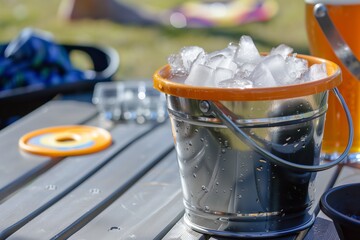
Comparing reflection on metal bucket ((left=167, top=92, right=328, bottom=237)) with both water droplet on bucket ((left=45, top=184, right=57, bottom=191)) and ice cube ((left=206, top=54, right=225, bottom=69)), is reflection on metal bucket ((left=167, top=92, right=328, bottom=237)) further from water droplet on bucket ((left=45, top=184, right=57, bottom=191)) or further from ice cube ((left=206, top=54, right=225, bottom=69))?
water droplet on bucket ((left=45, top=184, right=57, bottom=191))

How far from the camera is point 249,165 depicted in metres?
1.38

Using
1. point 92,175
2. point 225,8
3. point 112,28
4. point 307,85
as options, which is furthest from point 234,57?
point 225,8

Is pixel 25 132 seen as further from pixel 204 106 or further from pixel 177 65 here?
pixel 204 106

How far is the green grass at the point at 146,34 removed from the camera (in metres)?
5.01

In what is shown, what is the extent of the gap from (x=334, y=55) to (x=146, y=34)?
3.83 meters

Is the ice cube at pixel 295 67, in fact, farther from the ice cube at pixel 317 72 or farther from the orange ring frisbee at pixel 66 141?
the orange ring frisbee at pixel 66 141

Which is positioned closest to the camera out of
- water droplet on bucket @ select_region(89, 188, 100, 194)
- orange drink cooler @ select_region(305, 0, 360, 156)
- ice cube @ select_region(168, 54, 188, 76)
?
ice cube @ select_region(168, 54, 188, 76)

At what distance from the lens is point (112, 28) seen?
5.78 metres

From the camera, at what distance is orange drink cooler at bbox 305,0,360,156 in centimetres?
180

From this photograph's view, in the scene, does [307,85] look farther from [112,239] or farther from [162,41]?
[162,41]

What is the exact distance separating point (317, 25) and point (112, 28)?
4.08m

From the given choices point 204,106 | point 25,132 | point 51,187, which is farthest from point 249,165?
point 25,132

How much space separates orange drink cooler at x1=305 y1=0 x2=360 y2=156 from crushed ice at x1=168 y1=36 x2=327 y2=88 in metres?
0.28

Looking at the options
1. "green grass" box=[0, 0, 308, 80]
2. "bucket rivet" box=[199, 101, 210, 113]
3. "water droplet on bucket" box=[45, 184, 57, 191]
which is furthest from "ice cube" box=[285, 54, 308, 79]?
"green grass" box=[0, 0, 308, 80]
